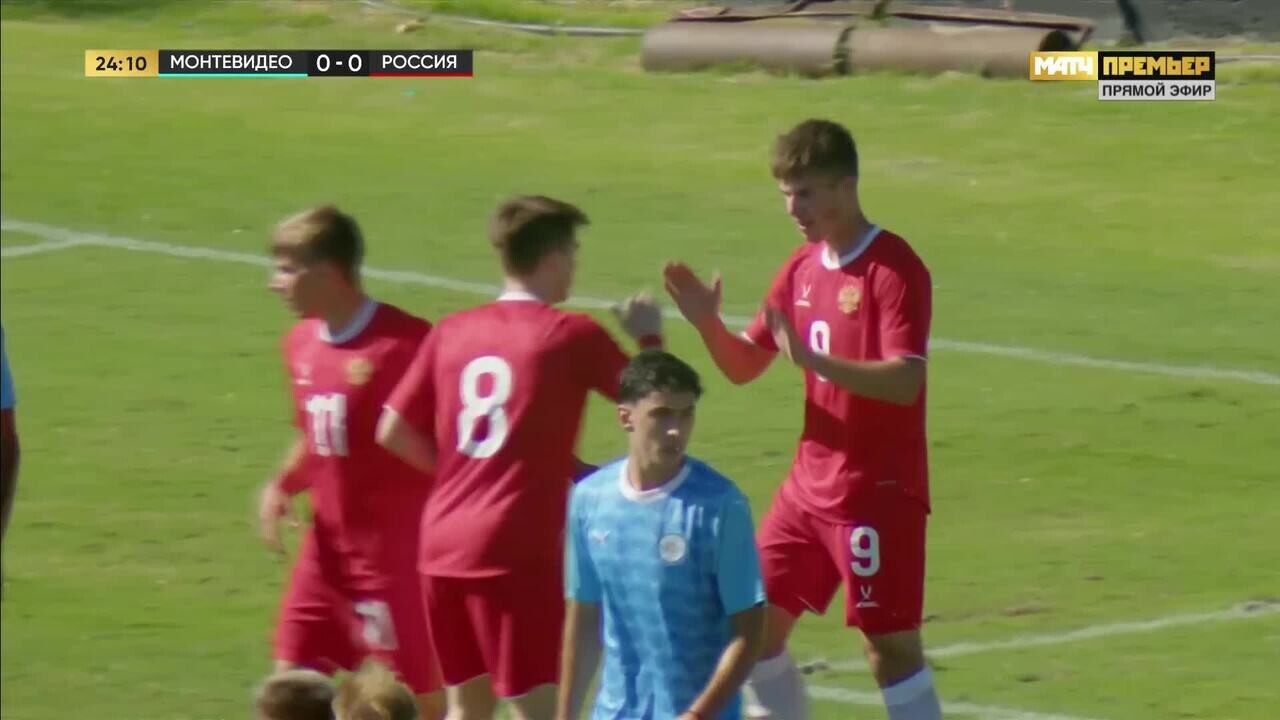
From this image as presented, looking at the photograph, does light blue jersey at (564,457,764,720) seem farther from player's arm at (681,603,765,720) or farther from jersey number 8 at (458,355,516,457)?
jersey number 8 at (458,355,516,457)

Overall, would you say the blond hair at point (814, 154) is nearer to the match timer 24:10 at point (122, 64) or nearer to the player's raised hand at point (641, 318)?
the player's raised hand at point (641, 318)

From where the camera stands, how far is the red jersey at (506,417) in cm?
682

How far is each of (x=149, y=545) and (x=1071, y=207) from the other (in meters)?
9.26

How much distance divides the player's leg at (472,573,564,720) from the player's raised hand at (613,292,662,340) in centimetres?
77

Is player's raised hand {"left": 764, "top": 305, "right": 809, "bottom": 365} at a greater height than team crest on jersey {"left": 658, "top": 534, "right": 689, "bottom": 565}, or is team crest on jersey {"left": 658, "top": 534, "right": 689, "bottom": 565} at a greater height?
player's raised hand {"left": 764, "top": 305, "right": 809, "bottom": 365}

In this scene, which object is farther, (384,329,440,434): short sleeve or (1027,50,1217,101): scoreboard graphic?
(1027,50,1217,101): scoreboard graphic

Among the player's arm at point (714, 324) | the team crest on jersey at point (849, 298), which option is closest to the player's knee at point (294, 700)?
the player's arm at point (714, 324)

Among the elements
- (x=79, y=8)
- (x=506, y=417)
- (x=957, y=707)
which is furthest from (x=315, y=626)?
(x=79, y=8)

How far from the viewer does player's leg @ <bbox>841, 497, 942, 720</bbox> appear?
7.44 m

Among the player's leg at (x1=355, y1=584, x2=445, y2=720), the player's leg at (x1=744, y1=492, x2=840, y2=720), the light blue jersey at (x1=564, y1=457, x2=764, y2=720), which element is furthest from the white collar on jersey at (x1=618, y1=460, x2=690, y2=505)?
the player's leg at (x1=744, y1=492, x2=840, y2=720)

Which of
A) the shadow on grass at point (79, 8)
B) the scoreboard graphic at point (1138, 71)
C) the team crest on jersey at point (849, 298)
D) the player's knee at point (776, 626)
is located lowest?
the player's knee at point (776, 626)

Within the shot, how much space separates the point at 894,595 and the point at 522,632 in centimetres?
120

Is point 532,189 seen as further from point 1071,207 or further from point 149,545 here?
point 149,545

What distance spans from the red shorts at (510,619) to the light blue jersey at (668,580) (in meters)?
0.80
